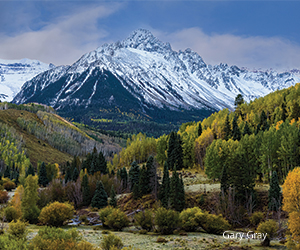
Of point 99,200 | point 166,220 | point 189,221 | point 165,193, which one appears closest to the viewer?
point 166,220

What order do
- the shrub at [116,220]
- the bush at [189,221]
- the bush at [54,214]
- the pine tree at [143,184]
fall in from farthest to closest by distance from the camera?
the pine tree at [143,184], the bush at [54,214], the shrub at [116,220], the bush at [189,221]

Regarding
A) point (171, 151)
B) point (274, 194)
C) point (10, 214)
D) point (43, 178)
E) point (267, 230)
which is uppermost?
point (171, 151)

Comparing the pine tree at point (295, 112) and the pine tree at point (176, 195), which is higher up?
the pine tree at point (295, 112)

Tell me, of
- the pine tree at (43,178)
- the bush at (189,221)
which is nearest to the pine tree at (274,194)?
the bush at (189,221)

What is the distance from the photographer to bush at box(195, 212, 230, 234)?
54.5 meters

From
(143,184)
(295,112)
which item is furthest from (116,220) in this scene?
(295,112)

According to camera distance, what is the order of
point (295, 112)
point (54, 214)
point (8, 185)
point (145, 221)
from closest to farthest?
→ 1. point (145, 221)
2. point (54, 214)
3. point (295, 112)
4. point (8, 185)

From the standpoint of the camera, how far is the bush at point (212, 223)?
5453 centimetres

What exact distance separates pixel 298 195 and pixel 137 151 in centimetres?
12056

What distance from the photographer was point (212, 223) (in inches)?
2157

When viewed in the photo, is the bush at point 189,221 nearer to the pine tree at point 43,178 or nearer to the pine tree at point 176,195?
the pine tree at point 176,195

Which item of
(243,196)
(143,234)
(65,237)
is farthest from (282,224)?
(65,237)

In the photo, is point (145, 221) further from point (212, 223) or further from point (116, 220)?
point (212, 223)

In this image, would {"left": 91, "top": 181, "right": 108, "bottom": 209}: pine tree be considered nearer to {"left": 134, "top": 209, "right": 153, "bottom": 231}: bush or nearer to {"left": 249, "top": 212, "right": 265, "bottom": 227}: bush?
{"left": 134, "top": 209, "right": 153, "bottom": 231}: bush
